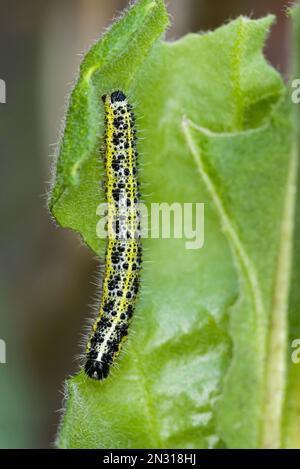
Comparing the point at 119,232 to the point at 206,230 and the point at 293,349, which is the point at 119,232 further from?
the point at 293,349

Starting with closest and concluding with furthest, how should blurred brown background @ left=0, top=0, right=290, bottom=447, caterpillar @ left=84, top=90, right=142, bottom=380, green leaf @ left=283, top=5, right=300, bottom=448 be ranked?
1. green leaf @ left=283, top=5, right=300, bottom=448
2. caterpillar @ left=84, top=90, right=142, bottom=380
3. blurred brown background @ left=0, top=0, right=290, bottom=447

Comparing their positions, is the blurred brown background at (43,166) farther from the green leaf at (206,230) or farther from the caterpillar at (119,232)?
the green leaf at (206,230)

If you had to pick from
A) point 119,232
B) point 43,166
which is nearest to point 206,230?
point 119,232

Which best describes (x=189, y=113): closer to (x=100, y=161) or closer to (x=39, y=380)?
(x=100, y=161)

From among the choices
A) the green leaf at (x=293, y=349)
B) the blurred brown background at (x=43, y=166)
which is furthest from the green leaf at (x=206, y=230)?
A: the blurred brown background at (x=43, y=166)

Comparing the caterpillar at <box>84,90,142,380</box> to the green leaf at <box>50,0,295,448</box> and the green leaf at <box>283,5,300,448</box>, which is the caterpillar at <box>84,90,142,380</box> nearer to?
→ the green leaf at <box>50,0,295,448</box>

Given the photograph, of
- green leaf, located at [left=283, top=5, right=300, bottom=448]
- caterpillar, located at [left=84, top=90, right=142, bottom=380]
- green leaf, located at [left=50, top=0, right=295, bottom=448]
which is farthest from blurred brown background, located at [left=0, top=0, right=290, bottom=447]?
green leaf, located at [left=283, top=5, right=300, bottom=448]
